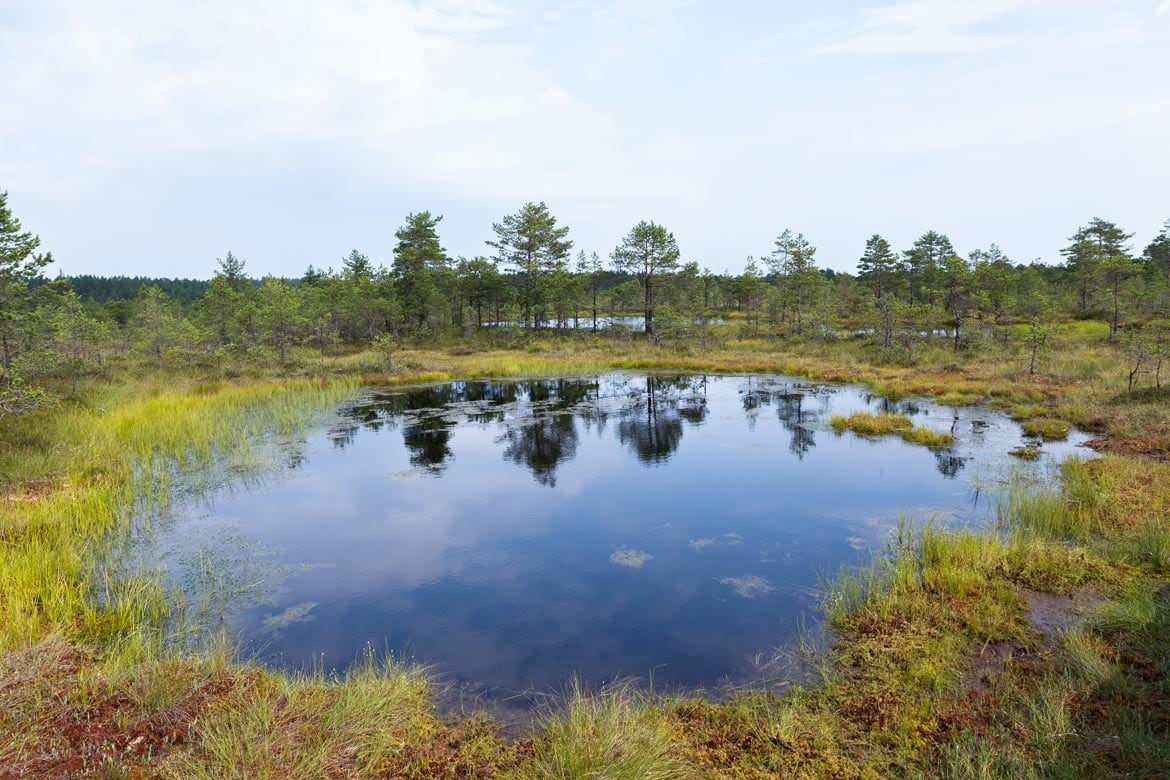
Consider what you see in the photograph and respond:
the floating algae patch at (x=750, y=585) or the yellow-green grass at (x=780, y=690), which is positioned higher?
the yellow-green grass at (x=780, y=690)

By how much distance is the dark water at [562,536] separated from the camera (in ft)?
24.4

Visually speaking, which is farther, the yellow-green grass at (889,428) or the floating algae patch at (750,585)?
the yellow-green grass at (889,428)

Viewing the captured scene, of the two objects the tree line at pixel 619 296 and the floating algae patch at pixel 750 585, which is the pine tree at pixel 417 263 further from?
the floating algae patch at pixel 750 585

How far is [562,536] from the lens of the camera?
11102 millimetres

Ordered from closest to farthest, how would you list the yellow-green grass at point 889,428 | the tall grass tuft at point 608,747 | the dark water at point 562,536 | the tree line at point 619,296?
the tall grass tuft at point 608,747 < the dark water at point 562,536 < the yellow-green grass at point 889,428 < the tree line at point 619,296

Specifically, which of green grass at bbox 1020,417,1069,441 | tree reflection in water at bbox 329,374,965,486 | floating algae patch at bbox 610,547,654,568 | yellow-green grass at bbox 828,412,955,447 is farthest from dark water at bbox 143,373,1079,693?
yellow-green grass at bbox 828,412,955,447

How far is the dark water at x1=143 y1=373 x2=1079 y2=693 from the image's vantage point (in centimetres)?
743

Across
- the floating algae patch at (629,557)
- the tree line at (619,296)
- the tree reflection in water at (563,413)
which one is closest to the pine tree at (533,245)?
the tree line at (619,296)

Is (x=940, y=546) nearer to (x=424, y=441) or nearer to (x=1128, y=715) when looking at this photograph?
(x=1128, y=715)

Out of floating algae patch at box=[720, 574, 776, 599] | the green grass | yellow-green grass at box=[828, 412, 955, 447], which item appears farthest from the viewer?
yellow-green grass at box=[828, 412, 955, 447]

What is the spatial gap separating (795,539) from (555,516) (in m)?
4.96

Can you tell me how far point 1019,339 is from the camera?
120ft

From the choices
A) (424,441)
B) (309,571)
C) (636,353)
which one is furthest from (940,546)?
(636,353)

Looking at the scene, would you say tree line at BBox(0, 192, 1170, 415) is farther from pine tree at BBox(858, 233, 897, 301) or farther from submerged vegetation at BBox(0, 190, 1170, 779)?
submerged vegetation at BBox(0, 190, 1170, 779)
